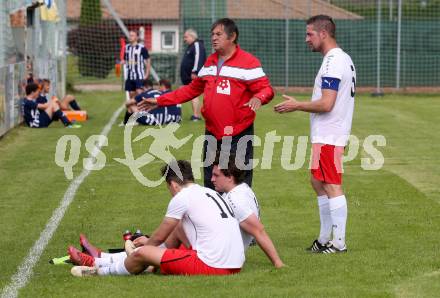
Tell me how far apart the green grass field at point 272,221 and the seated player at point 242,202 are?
20 cm

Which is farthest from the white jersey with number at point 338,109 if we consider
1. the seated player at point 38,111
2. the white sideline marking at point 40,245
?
the seated player at point 38,111

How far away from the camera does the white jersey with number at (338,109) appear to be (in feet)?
30.4

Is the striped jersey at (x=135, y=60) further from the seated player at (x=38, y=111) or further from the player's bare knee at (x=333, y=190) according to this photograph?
the player's bare knee at (x=333, y=190)

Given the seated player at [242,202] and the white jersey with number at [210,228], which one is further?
the seated player at [242,202]

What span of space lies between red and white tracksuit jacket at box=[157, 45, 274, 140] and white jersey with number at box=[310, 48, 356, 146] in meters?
0.63

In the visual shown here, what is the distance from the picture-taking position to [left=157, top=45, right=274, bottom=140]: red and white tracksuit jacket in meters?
9.80

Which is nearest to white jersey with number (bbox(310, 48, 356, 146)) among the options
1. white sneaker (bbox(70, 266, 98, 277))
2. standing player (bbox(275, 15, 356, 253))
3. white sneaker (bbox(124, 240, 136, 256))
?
standing player (bbox(275, 15, 356, 253))

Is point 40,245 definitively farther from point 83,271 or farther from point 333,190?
point 333,190

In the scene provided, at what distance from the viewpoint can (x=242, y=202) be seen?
8.83 m

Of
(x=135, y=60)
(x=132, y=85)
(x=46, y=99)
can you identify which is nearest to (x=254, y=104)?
(x=46, y=99)

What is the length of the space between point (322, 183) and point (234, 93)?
3.82ft

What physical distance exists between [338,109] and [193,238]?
188 centimetres

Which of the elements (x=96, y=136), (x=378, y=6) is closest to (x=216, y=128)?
(x=96, y=136)

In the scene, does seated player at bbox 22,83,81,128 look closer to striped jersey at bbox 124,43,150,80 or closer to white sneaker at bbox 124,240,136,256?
striped jersey at bbox 124,43,150,80
